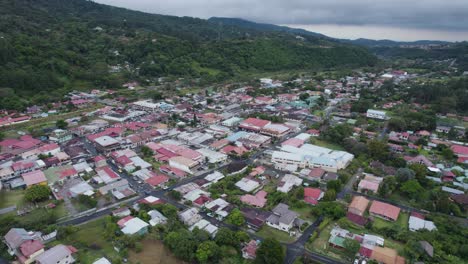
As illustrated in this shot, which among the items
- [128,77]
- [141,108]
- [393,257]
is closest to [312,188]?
[393,257]

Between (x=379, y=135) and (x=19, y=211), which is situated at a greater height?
(x=379, y=135)

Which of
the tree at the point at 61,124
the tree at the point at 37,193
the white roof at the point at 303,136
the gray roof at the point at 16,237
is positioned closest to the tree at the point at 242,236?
the gray roof at the point at 16,237

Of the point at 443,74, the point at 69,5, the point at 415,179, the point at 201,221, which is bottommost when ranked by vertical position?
the point at 201,221

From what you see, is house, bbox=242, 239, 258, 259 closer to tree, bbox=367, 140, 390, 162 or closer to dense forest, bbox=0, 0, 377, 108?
tree, bbox=367, 140, 390, 162

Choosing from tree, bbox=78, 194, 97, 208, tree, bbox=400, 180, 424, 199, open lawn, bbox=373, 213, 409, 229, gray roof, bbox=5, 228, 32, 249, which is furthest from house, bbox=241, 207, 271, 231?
gray roof, bbox=5, 228, 32, 249

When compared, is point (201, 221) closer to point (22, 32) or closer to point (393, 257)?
point (393, 257)

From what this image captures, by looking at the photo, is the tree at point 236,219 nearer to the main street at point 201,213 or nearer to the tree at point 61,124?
the main street at point 201,213
